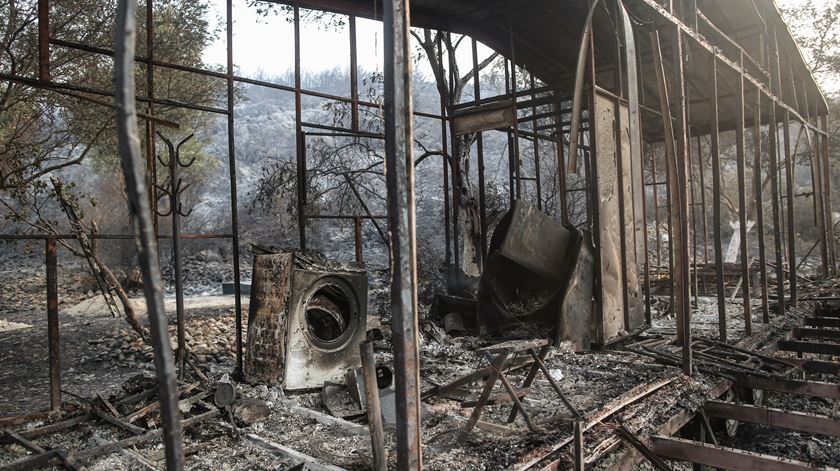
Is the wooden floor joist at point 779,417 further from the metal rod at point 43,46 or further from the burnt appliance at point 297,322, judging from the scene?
the metal rod at point 43,46

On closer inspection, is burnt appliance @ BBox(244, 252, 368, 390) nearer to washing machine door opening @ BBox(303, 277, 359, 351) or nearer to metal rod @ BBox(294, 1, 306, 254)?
washing machine door opening @ BBox(303, 277, 359, 351)

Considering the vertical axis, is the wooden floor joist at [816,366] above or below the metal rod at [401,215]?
below

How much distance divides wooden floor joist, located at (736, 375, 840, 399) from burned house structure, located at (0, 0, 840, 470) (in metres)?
0.01

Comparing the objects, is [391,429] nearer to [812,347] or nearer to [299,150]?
[299,150]

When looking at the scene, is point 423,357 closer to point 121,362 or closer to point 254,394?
point 254,394

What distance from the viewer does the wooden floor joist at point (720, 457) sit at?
310 cm

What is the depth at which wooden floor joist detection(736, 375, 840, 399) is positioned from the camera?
177 inches

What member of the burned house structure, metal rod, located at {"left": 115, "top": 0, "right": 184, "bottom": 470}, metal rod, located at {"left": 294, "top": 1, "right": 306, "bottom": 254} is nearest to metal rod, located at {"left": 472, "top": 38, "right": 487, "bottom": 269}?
the burned house structure

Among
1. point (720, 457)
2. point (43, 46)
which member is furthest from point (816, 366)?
point (43, 46)

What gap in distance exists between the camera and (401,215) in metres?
2.14

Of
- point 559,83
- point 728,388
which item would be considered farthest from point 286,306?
point 559,83

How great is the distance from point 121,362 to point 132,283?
1030 centimetres

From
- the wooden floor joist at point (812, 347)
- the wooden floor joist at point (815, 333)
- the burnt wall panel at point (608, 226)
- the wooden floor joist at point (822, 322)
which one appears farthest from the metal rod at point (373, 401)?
the wooden floor joist at point (822, 322)

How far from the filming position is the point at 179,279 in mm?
5281
